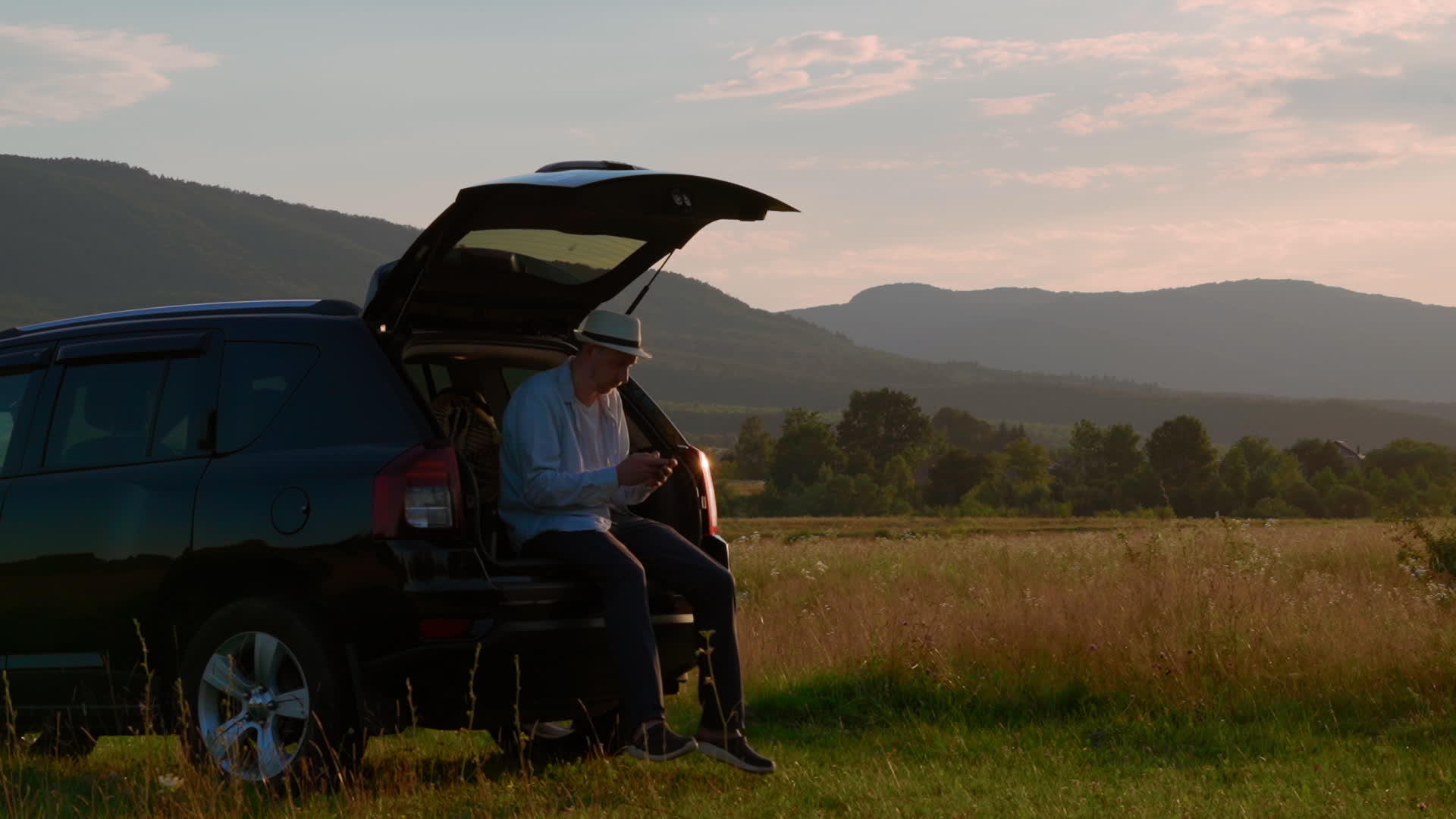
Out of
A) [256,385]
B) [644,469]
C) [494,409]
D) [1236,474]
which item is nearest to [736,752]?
[644,469]

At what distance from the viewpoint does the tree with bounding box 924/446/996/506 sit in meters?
104

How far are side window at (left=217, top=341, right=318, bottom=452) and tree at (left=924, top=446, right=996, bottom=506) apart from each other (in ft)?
325

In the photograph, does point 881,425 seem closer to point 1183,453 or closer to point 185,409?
point 1183,453

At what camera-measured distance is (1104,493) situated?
97.6 metres

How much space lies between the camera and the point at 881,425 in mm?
120188

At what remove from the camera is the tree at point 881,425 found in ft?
392

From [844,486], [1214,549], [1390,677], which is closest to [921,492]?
[844,486]

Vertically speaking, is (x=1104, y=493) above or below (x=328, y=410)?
below

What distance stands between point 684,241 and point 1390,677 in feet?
14.5

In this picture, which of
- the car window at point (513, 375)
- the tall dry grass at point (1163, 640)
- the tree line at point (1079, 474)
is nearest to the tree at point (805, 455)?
the tree line at point (1079, 474)

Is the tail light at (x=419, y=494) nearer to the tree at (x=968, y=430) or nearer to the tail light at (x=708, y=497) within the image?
the tail light at (x=708, y=497)

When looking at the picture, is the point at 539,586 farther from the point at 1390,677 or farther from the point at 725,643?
the point at 1390,677

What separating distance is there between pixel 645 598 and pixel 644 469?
1.70 ft

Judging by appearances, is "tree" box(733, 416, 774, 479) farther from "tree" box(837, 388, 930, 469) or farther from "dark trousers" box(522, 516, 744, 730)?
"dark trousers" box(522, 516, 744, 730)
